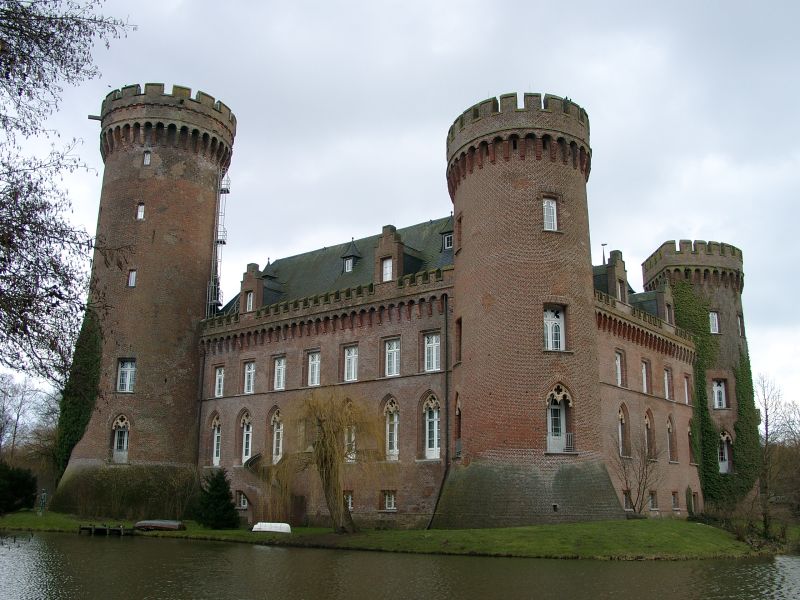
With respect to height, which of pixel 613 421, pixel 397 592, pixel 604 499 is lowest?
pixel 397 592

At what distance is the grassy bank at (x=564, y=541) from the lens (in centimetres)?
2289

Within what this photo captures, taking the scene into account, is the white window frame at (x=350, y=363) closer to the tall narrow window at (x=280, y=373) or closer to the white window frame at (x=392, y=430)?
the white window frame at (x=392, y=430)

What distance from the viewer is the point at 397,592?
15.2 m

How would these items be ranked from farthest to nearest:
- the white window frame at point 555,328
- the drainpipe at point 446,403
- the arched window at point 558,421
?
the drainpipe at point 446,403
the white window frame at point 555,328
the arched window at point 558,421

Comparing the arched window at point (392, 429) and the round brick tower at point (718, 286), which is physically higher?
the round brick tower at point (718, 286)

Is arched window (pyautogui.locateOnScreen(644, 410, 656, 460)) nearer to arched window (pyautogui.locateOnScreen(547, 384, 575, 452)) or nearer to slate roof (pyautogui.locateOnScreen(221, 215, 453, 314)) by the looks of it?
arched window (pyautogui.locateOnScreen(547, 384, 575, 452))

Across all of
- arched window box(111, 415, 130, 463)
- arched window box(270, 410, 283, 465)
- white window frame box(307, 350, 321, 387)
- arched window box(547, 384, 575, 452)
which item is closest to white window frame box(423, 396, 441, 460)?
arched window box(547, 384, 575, 452)

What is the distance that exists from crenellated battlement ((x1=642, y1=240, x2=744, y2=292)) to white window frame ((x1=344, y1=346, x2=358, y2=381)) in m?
18.3

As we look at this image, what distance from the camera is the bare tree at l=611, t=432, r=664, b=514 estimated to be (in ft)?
111

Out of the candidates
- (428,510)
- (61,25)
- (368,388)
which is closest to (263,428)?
(368,388)

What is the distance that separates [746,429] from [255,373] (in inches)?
1015

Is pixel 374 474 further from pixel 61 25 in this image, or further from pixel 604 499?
pixel 61 25

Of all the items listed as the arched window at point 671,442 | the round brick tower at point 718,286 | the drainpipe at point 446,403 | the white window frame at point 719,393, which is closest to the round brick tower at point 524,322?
the drainpipe at point 446,403

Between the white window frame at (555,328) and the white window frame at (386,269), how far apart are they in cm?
889
